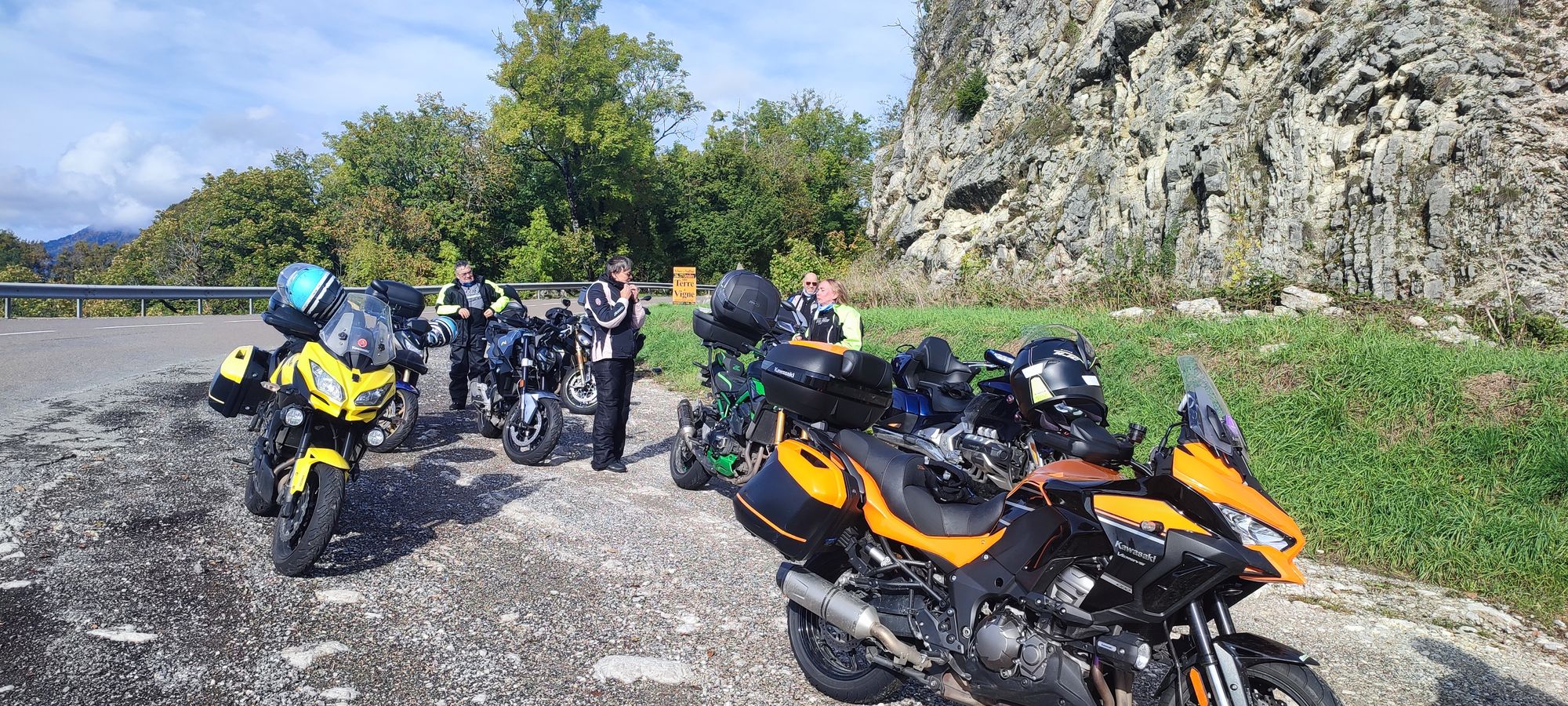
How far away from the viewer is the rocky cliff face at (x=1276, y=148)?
9.60 m

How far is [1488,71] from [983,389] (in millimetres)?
8883

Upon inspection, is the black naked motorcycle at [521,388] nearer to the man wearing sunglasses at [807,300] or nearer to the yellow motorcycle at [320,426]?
the yellow motorcycle at [320,426]

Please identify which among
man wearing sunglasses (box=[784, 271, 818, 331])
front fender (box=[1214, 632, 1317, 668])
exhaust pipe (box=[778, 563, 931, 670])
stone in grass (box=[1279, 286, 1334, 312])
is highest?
stone in grass (box=[1279, 286, 1334, 312])

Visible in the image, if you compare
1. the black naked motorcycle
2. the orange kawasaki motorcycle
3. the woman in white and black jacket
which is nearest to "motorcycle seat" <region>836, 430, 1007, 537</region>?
the orange kawasaki motorcycle

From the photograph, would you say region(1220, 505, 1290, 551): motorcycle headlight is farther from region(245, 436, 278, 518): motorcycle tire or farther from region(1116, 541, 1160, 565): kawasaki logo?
region(245, 436, 278, 518): motorcycle tire

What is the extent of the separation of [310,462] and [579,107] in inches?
1687

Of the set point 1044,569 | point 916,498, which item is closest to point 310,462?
point 916,498

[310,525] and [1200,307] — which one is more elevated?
[1200,307]

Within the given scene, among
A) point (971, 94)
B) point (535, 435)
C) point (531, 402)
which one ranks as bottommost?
point (535, 435)

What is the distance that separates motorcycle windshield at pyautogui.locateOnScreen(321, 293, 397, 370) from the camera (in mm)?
4703

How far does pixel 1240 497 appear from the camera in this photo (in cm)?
260

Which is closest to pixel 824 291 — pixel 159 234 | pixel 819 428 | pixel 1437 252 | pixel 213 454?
pixel 819 428

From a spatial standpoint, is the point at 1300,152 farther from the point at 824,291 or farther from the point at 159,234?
the point at 159,234

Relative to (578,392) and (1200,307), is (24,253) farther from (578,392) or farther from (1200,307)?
(1200,307)
